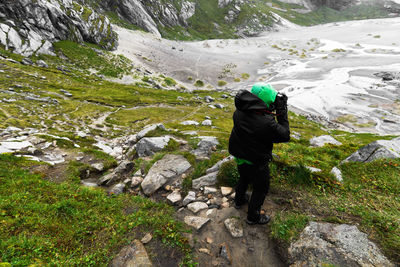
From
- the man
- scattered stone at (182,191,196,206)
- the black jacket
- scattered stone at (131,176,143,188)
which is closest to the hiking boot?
the man

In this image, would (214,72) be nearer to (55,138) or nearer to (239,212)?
(55,138)

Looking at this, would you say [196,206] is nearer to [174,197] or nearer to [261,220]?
[174,197]

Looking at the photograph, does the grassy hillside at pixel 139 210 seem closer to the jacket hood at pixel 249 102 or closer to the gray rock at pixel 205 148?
the gray rock at pixel 205 148

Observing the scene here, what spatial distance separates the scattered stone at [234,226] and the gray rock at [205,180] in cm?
214

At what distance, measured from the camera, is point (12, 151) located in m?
10.9

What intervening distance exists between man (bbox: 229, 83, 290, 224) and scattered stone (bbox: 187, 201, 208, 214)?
1753mm

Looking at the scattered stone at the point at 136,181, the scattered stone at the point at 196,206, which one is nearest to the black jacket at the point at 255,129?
the scattered stone at the point at 196,206

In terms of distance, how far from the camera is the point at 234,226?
5.43 metres

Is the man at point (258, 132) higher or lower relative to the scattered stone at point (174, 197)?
higher

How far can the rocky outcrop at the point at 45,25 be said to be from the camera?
62.2 m

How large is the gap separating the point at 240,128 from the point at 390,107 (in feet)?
253

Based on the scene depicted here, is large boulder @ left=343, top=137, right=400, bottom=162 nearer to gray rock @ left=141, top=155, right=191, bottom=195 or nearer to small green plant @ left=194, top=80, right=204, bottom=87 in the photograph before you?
gray rock @ left=141, top=155, right=191, bottom=195

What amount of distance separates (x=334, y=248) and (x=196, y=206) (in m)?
4.09

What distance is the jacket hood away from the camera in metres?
4.32
